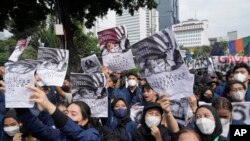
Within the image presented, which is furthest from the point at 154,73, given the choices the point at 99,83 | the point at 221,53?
the point at 221,53

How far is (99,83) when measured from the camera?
5.10 meters

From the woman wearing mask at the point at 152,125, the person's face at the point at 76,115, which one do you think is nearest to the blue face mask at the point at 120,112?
the woman wearing mask at the point at 152,125

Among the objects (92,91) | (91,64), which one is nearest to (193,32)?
(91,64)

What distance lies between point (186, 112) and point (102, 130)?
2.90 feet

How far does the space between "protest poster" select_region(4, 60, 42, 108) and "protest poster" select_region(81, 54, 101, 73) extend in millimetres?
3084

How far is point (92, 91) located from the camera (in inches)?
202

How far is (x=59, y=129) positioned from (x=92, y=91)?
150 centimetres

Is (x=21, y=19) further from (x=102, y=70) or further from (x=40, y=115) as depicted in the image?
(x=40, y=115)

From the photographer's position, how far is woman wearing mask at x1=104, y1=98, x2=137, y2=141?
4970 mm

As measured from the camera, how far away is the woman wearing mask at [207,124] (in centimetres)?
376

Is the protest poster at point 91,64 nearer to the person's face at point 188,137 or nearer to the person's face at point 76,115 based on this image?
the person's face at point 76,115

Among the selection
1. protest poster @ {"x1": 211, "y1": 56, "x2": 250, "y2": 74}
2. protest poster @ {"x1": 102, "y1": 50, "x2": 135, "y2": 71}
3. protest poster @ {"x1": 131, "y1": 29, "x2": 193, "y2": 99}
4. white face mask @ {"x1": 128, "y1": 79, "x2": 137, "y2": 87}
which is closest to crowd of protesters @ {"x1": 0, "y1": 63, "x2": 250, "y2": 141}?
protest poster @ {"x1": 131, "y1": 29, "x2": 193, "y2": 99}

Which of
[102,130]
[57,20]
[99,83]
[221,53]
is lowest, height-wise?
[102,130]

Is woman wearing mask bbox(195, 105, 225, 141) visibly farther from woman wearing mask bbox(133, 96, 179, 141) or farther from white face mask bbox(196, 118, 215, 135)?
woman wearing mask bbox(133, 96, 179, 141)
